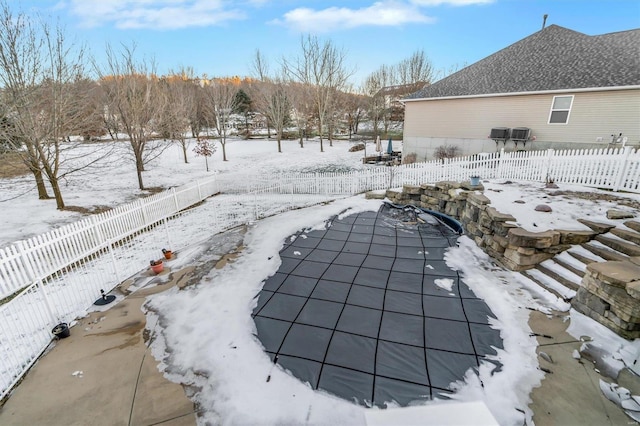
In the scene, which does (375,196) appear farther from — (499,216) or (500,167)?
(499,216)

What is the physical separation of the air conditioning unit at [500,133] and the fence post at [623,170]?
6.97 meters

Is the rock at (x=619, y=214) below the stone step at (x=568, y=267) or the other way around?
the other way around

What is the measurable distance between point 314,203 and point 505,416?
834 centimetres

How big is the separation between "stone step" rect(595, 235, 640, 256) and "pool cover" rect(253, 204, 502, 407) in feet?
7.84

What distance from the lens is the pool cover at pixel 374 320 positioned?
120 inches

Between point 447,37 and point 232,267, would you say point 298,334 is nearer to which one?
point 232,267

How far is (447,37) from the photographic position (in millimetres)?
16984

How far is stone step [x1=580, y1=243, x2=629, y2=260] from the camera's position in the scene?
4199mm

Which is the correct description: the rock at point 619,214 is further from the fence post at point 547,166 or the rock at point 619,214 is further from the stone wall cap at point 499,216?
the fence post at point 547,166

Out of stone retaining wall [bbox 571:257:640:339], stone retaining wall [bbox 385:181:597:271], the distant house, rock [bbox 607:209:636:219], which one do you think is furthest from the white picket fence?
stone retaining wall [bbox 571:257:640:339]

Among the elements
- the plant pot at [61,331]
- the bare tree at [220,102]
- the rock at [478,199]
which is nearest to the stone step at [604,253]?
the rock at [478,199]

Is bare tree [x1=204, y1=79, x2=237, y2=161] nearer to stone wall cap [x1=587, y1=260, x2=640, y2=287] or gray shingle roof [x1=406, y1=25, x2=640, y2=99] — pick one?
gray shingle roof [x1=406, y1=25, x2=640, y2=99]

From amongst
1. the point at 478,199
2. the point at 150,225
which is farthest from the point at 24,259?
the point at 478,199

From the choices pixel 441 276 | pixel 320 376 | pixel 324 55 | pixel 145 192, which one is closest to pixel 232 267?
pixel 320 376
